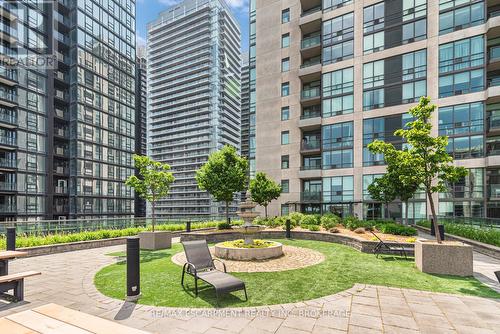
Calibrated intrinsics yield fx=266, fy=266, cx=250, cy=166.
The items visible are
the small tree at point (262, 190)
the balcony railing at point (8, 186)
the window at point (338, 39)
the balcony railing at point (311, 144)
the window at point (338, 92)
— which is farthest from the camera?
the balcony railing at point (311, 144)

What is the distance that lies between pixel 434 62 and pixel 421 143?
25048mm

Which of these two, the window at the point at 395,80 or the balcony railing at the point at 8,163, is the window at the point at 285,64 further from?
the balcony railing at the point at 8,163

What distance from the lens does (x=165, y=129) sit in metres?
Answer: 112

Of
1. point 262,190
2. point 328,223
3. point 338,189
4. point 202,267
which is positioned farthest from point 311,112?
point 202,267

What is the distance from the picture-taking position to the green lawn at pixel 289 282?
6.23m

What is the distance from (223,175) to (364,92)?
69.6ft

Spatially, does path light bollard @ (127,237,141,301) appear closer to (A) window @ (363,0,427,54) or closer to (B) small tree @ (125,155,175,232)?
(B) small tree @ (125,155,175,232)

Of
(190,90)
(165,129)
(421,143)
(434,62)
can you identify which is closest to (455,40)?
(434,62)

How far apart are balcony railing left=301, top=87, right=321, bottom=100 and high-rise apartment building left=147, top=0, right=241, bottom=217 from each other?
67.4 meters

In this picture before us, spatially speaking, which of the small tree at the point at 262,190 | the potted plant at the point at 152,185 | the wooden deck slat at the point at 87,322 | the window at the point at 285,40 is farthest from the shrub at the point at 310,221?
the window at the point at 285,40

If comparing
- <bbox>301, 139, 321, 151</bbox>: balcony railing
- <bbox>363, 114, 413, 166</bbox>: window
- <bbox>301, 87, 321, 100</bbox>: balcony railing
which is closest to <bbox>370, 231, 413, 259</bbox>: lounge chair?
<bbox>363, 114, 413, 166</bbox>: window

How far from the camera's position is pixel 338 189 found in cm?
3170

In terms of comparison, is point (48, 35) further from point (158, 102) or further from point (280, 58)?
point (158, 102)

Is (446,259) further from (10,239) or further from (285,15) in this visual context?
(285,15)
